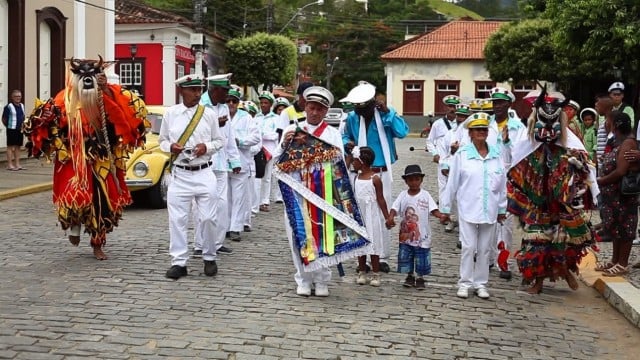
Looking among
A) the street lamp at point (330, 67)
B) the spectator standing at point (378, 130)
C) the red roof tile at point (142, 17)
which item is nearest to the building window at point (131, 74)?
the red roof tile at point (142, 17)

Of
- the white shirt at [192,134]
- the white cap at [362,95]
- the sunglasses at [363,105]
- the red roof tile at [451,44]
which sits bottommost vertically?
the white shirt at [192,134]

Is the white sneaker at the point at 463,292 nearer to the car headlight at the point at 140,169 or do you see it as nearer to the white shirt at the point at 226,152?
the white shirt at the point at 226,152

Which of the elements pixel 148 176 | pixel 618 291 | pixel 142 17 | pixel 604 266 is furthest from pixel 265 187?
pixel 142 17

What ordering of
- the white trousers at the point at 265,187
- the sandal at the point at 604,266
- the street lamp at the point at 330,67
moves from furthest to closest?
the street lamp at the point at 330,67 → the white trousers at the point at 265,187 → the sandal at the point at 604,266

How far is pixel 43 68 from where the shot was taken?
2456cm

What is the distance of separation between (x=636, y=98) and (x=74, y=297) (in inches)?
685

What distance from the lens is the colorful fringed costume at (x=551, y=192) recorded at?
762 cm

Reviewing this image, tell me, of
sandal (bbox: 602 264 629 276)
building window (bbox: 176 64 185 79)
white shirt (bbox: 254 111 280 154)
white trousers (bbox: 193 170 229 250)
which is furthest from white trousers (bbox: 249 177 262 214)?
building window (bbox: 176 64 185 79)

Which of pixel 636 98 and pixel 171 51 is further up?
pixel 171 51

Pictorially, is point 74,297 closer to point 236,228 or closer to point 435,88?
point 236,228

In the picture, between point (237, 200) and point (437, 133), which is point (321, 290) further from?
point (437, 133)

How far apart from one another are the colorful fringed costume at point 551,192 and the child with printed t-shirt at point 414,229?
2.77 feet

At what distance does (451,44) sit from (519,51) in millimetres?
22970

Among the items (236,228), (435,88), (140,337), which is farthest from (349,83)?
(140,337)
